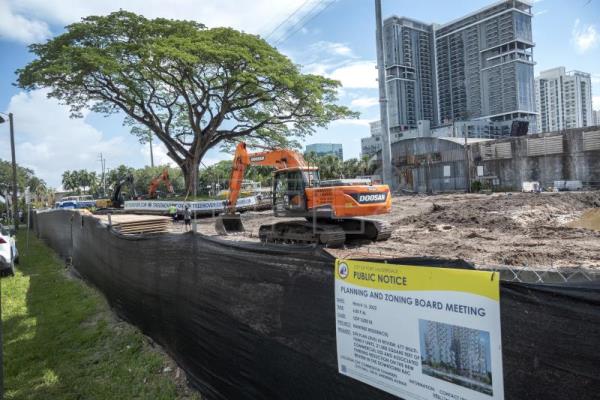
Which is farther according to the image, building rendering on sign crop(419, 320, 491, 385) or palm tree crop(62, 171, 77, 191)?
palm tree crop(62, 171, 77, 191)

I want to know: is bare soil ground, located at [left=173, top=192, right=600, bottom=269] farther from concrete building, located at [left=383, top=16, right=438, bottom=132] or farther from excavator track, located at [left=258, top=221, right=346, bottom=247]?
concrete building, located at [left=383, top=16, right=438, bottom=132]

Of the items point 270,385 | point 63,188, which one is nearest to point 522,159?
point 270,385

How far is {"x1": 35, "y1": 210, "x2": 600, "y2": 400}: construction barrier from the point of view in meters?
1.91

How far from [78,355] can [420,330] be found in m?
5.08

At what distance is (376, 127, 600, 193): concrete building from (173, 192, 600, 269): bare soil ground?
16.7 m

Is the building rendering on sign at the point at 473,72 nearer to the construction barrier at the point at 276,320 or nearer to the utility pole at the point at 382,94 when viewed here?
the utility pole at the point at 382,94

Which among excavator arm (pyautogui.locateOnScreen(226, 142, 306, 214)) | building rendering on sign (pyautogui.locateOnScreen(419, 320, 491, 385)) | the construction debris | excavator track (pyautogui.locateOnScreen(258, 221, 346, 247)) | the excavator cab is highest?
excavator arm (pyautogui.locateOnScreen(226, 142, 306, 214))

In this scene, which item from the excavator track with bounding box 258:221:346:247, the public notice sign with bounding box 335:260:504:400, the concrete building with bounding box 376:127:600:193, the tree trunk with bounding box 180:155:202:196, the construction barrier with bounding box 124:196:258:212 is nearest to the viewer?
the public notice sign with bounding box 335:260:504:400

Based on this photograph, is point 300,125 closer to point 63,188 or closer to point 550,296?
point 550,296

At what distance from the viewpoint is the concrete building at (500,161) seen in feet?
125

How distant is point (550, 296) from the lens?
1952mm

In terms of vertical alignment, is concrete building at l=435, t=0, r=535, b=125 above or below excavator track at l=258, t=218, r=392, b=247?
above

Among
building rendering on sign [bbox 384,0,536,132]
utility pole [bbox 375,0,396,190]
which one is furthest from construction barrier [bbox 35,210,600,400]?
building rendering on sign [bbox 384,0,536,132]

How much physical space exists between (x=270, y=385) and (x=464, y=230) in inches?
561
